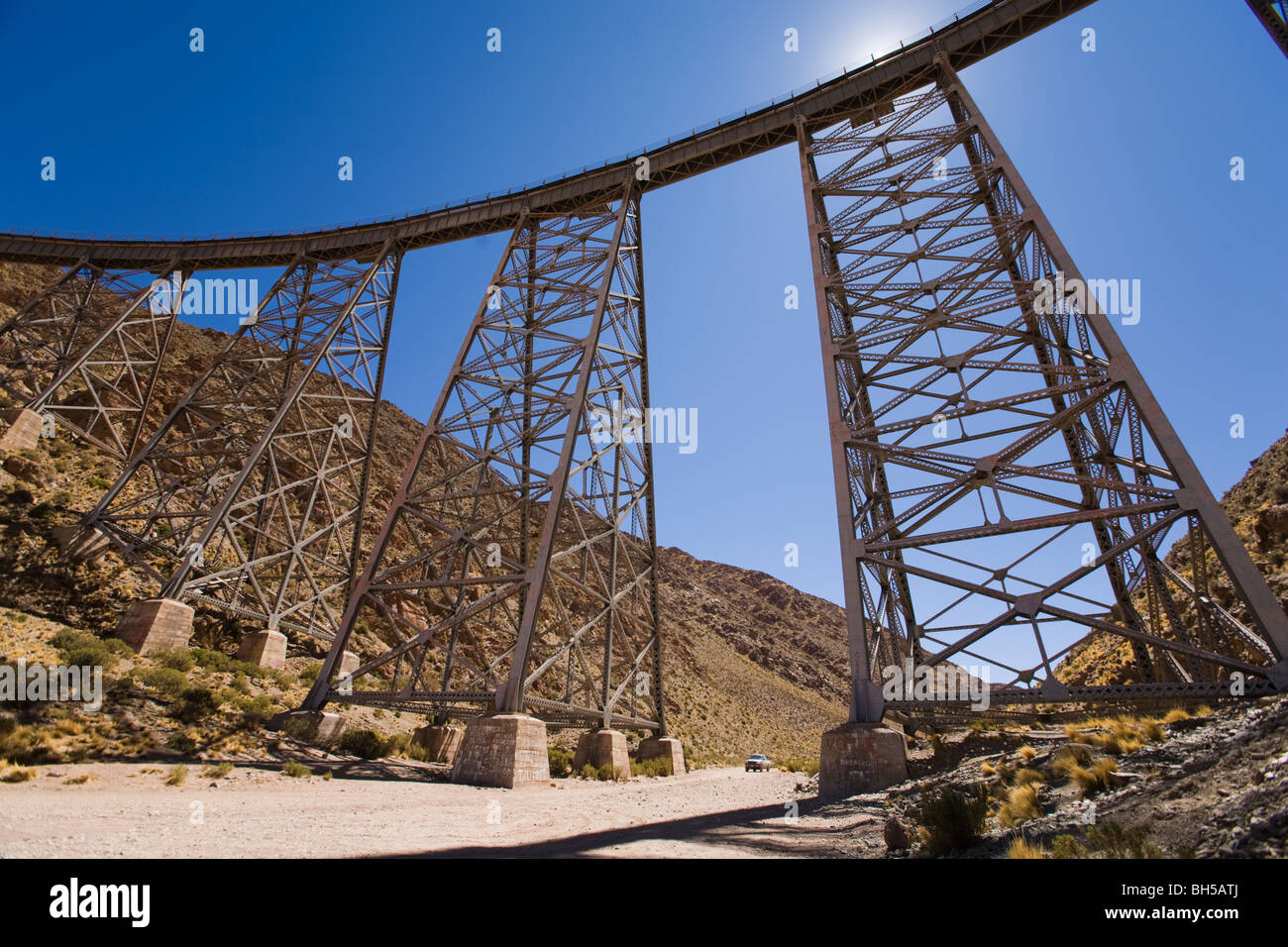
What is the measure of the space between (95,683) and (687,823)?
10.6 m

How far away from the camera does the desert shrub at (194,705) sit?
10.9 m

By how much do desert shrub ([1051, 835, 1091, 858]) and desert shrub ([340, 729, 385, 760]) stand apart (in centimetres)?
1275

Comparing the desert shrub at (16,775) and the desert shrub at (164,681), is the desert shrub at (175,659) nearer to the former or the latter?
the desert shrub at (164,681)

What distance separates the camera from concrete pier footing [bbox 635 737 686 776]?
50.9 feet

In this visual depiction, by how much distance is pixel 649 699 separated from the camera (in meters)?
16.4

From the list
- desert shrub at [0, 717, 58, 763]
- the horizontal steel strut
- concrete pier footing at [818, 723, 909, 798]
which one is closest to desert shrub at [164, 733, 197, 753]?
desert shrub at [0, 717, 58, 763]

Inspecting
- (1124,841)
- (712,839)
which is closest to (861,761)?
(712,839)

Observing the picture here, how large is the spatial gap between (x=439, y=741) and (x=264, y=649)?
207 inches

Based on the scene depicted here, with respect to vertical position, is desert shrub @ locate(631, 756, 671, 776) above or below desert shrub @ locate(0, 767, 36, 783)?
below

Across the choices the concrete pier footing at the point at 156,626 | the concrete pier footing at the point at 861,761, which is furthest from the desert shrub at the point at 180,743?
the concrete pier footing at the point at 861,761

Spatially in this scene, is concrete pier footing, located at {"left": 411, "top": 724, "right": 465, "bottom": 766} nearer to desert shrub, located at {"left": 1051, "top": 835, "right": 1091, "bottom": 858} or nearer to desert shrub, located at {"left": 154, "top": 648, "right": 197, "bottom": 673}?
desert shrub, located at {"left": 154, "top": 648, "right": 197, "bottom": 673}

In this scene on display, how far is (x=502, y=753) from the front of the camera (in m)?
9.70

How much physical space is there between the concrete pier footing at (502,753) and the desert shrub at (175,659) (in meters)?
6.99

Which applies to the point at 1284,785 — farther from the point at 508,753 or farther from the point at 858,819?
the point at 508,753
